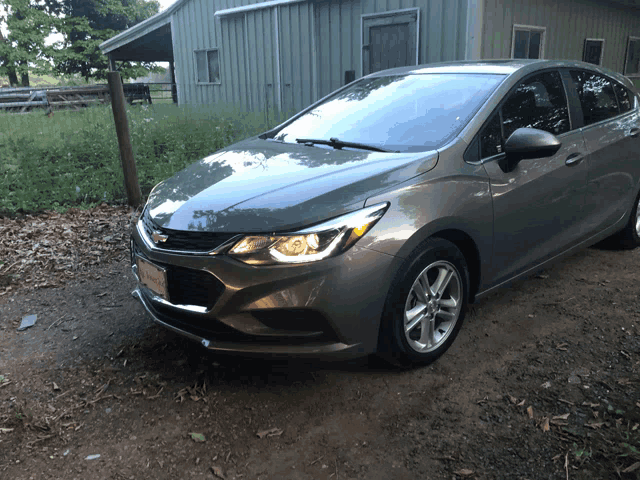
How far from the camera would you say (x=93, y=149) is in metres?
6.81

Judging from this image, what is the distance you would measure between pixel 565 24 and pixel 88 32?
95.3ft

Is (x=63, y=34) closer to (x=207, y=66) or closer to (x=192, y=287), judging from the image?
(x=207, y=66)

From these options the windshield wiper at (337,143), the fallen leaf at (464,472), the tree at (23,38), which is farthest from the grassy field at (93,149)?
the tree at (23,38)

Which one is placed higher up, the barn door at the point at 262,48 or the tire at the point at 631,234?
the barn door at the point at 262,48

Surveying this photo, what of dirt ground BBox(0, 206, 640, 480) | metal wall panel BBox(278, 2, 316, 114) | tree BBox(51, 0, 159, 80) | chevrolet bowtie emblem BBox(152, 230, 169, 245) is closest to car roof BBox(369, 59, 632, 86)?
dirt ground BBox(0, 206, 640, 480)

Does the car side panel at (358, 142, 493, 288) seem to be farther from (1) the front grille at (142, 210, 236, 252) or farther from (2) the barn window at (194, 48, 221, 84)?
(2) the barn window at (194, 48, 221, 84)

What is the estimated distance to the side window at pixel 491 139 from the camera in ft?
10.6

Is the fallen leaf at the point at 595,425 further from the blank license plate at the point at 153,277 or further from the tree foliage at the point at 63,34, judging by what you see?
the tree foliage at the point at 63,34

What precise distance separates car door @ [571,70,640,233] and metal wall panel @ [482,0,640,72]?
18.8 feet

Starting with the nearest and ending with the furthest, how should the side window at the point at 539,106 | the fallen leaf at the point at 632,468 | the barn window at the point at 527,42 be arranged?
the fallen leaf at the point at 632,468 → the side window at the point at 539,106 → the barn window at the point at 527,42

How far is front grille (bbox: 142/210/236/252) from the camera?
8.71 ft

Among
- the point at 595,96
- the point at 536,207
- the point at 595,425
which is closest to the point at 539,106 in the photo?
the point at 536,207

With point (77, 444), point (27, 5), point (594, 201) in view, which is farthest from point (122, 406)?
point (27, 5)

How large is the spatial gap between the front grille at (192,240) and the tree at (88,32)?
32.3 meters
